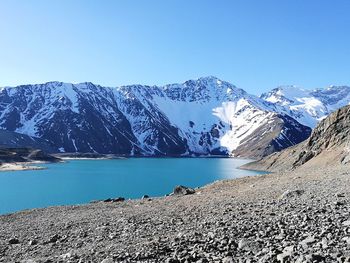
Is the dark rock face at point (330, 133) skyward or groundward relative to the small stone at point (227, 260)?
skyward

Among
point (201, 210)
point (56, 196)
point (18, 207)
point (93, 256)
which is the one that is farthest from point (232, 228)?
point (56, 196)

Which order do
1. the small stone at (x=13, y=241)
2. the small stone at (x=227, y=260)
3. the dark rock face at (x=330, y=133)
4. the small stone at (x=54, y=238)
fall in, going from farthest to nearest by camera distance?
the dark rock face at (x=330, y=133) < the small stone at (x=13, y=241) < the small stone at (x=54, y=238) < the small stone at (x=227, y=260)

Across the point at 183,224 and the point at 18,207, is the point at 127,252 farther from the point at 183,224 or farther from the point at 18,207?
the point at 18,207

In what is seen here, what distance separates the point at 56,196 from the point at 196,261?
7404cm

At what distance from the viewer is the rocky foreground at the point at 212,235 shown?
11.1 meters

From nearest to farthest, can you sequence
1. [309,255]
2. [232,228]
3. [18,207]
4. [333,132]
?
1. [309,255]
2. [232,228]
3. [18,207]
4. [333,132]

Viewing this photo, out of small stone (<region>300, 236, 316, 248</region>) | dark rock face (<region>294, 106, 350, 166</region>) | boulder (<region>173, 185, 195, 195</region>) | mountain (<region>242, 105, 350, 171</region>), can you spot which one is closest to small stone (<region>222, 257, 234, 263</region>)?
small stone (<region>300, 236, 316, 248</region>)

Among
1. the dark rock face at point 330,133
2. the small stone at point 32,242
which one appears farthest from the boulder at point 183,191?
the dark rock face at point 330,133

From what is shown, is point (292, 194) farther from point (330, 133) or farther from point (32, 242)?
point (330, 133)

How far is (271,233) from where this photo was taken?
531 inches

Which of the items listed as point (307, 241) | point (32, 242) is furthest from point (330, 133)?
point (307, 241)

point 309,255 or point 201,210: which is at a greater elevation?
point 309,255

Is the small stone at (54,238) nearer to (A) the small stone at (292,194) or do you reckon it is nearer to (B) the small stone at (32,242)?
(B) the small stone at (32,242)

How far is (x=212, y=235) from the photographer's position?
49.1 ft
